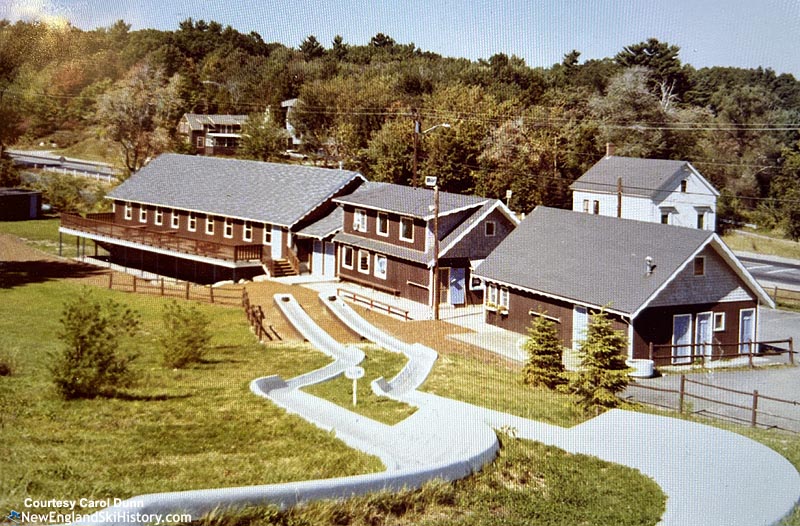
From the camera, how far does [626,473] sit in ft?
40.9

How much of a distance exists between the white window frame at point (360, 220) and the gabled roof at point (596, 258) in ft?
24.1

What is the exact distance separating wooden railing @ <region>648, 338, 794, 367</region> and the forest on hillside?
A: 72.6 feet

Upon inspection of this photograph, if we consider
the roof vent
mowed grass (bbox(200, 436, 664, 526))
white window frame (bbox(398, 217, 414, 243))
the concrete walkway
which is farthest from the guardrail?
mowed grass (bbox(200, 436, 664, 526))

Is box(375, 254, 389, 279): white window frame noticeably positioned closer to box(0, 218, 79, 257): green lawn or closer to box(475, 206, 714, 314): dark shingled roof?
box(475, 206, 714, 314): dark shingled roof

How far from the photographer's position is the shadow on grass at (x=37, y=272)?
63.6 feet

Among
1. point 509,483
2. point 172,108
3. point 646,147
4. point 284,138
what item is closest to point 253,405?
point 509,483

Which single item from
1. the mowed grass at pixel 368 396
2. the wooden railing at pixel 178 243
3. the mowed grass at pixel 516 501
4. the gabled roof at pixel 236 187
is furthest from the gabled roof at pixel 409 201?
the mowed grass at pixel 516 501

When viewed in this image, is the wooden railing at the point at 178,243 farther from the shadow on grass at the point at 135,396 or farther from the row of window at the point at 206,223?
the shadow on grass at the point at 135,396

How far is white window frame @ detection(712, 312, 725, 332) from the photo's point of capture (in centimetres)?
2601

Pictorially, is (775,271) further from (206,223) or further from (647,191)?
(206,223)

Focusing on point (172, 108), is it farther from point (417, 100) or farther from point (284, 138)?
point (417, 100)

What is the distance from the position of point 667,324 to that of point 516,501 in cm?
1607

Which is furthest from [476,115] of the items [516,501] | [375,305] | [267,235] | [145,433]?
[516,501]

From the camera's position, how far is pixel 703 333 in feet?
84.4
